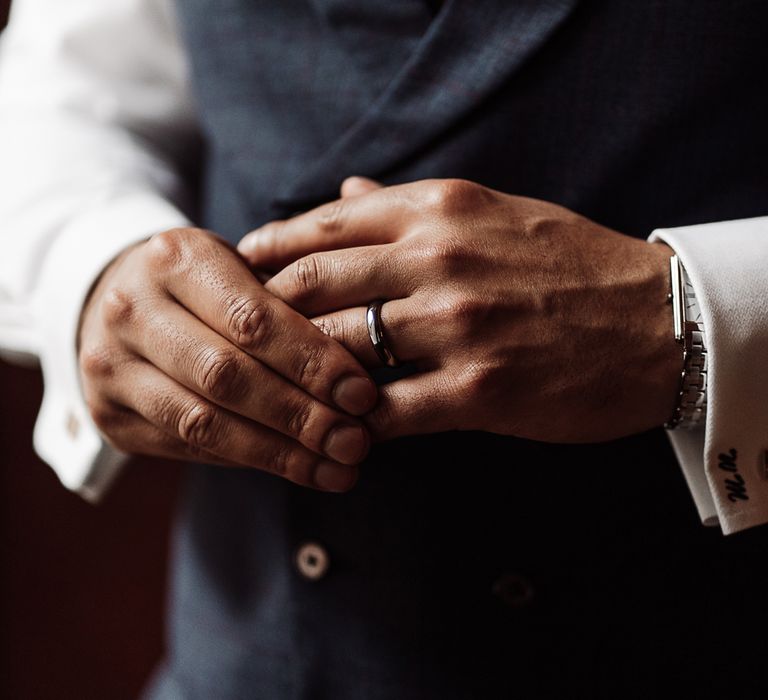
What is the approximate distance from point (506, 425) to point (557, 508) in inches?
6.4

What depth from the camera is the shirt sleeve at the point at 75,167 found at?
66 centimetres

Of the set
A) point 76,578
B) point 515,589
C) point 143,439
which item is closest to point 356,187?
point 143,439

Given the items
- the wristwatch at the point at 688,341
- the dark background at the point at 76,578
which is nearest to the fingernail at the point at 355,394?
the wristwatch at the point at 688,341

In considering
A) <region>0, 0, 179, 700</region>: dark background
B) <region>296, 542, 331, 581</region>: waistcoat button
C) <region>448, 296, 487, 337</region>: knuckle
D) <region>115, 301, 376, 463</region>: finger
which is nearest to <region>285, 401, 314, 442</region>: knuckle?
<region>115, 301, 376, 463</region>: finger

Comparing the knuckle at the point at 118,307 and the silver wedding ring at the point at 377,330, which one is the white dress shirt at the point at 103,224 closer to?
the knuckle at the point at 118,307

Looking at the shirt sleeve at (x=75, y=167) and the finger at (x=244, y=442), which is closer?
the finger at (x=244, y=442)

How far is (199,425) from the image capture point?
1.66ft

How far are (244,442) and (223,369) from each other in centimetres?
6

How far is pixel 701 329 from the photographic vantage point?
491 mm

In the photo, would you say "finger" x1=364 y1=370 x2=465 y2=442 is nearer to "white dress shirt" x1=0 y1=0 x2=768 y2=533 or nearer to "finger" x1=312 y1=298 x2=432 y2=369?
"finger" x1=312 y1=298 x2=432 y2=369

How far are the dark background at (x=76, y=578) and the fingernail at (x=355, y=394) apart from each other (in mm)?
983

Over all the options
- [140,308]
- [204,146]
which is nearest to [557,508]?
[140,308]

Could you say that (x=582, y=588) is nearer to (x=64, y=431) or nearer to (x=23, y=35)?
(x=64, y=431)

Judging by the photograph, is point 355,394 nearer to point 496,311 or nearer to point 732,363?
point 496,311
